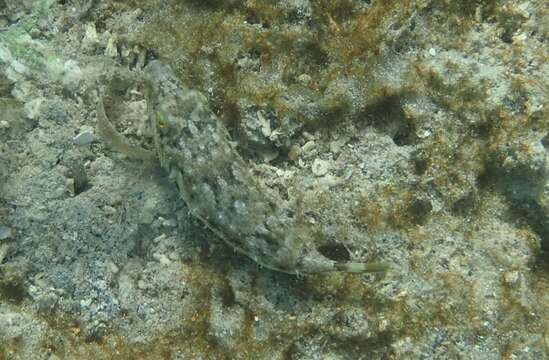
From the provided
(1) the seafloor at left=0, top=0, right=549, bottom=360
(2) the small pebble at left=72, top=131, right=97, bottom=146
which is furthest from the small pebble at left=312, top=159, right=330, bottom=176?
(2) the small pebble at left=72, top=131, right=97, bottom=146

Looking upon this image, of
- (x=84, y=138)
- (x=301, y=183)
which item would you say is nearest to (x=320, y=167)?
(x=301, y=183)

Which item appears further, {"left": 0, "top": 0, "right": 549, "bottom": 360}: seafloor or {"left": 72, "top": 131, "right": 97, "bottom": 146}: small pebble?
{"left": 72, "top": 131, "right": 97, "bottom": 146}: small pebble

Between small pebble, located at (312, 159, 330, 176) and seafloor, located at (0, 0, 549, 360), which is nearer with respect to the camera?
seafloor, located at (0, 0, 549, 360)

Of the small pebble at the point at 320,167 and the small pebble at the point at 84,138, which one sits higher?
the small pebble at the point at 320,167

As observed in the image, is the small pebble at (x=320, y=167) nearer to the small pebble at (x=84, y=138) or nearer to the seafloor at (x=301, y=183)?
the seafloor at (x=301, y=183)

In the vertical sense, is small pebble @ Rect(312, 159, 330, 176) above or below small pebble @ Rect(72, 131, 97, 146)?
above

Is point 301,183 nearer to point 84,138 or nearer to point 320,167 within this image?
point 320,167

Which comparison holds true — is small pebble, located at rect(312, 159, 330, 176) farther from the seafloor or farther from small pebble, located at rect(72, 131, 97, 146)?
small pebble, located at rect(72, 131, 97, 146)

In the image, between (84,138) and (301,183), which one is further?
(84,138)

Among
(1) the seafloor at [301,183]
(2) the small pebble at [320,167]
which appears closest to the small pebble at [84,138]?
(1) the seafloor at [301,183]
